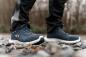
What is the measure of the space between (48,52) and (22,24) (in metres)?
0.89

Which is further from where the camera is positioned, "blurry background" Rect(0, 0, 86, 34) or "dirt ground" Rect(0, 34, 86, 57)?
"blurry background" Rect(0, 0, 86, 34)

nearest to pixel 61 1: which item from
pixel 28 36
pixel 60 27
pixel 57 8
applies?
pixel 57 8

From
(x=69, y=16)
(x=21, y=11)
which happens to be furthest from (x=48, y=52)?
(x=69, y=16)

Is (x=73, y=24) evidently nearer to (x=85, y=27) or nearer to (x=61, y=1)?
(x=85, y=27)

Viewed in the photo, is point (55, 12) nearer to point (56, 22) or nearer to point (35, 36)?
point (56, 22)

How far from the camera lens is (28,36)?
218 centimetres

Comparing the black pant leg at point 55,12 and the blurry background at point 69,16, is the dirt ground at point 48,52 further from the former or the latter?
the black pant leg at point 55,12

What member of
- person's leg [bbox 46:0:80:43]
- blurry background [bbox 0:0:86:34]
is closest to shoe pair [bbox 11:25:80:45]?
person's leg [bbox 46:0:80:43]

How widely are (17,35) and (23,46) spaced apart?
0.34 feet

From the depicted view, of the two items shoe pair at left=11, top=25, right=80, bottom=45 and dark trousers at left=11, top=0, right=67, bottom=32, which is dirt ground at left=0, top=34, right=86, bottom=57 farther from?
dark trousers at left=11, top=0, right=67, bottom=32

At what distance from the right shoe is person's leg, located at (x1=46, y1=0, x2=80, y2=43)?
12 centimetres

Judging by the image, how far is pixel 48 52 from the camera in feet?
4.28

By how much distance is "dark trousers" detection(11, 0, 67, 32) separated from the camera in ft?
6.80

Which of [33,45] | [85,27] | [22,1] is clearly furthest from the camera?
[85,27]
